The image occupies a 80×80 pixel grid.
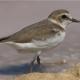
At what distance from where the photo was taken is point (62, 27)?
13.8 feet

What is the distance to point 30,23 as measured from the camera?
586 centimetres


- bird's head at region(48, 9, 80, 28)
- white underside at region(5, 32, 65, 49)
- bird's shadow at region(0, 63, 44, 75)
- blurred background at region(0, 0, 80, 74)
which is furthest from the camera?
blurred background at region(0, 0, 80, 74)

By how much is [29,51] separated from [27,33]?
183 millimetres

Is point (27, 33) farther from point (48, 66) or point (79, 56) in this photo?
point (79, 56)

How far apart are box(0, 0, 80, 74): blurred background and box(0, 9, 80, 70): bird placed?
420 mm

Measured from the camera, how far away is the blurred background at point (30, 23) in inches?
181

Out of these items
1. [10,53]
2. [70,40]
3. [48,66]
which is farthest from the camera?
[70,40]

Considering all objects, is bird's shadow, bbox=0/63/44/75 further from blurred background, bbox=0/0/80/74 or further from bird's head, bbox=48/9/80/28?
bird's head, bbox=48/9/80/28

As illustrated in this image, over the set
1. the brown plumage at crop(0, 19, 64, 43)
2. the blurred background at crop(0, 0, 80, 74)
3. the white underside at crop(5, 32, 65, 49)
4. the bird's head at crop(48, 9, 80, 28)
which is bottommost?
the blurred background at crop(0, 0, 80, 74)

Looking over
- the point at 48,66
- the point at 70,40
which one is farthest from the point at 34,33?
the point at 70,40

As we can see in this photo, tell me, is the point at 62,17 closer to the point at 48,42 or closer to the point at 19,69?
the point at 48,42

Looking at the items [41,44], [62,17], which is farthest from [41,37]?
[62,17]

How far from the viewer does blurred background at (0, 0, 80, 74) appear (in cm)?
460

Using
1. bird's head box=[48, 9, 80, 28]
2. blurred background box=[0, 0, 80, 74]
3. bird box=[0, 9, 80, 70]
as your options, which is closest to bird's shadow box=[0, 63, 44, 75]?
blurred background box=[0, 0, 80, 74]
